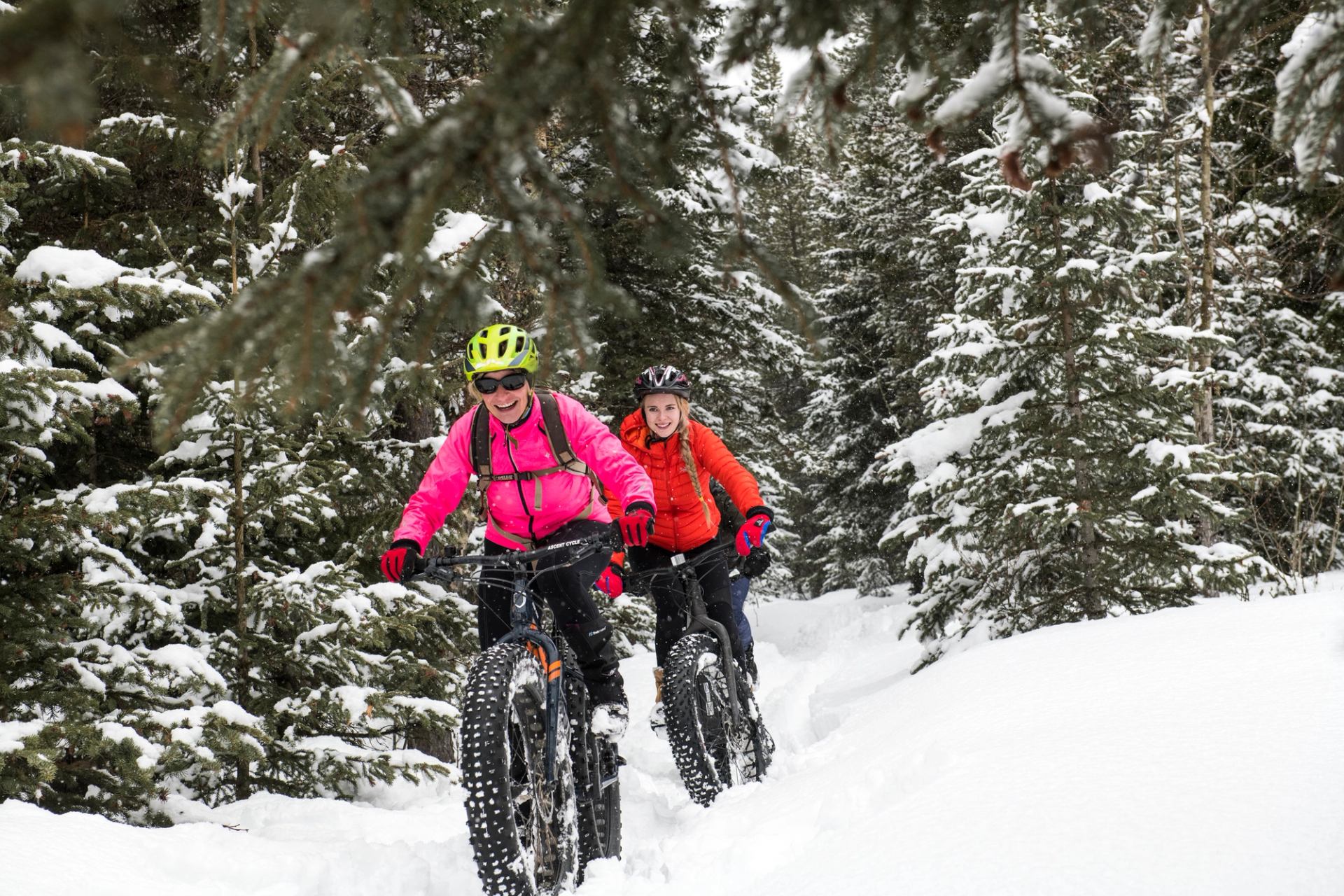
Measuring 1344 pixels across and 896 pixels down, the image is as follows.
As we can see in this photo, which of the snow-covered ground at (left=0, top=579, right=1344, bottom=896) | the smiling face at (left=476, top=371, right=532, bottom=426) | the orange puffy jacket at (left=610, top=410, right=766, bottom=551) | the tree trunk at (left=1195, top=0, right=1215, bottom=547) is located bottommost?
the snow-covered ground at (left=0, top=579, right=1344, bottom=896)

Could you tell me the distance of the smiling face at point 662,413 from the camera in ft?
21.2

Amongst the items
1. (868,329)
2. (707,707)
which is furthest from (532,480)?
(868,329)

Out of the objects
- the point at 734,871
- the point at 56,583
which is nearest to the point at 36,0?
the point at 734,871

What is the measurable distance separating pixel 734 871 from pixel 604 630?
153cm

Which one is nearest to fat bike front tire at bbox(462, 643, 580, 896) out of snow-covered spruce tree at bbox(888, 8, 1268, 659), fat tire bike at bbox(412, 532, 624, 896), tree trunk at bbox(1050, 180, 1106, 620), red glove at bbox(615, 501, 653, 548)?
fat tire bike at bbox(412, 532, 624, 896)

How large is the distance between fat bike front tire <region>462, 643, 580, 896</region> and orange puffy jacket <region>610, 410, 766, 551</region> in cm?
228

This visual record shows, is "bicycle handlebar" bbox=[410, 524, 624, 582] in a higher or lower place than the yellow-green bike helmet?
lower

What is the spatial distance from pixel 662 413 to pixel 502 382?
190cm

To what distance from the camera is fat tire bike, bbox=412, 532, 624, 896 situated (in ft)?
12.5

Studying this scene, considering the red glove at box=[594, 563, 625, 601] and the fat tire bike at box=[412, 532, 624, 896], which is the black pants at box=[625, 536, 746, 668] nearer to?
the red glove at box=[594, 563, 625, 601]

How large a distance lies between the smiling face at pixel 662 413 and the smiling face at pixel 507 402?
160 centimetres

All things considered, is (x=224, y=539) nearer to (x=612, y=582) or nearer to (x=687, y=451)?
(x=612, y=582)

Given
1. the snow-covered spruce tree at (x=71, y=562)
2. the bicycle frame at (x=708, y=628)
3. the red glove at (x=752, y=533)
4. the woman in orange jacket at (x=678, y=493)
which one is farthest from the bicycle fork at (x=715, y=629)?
the snow-covered spruce tree at (x=71, y=562)

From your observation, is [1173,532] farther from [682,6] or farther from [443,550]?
[682,6]
